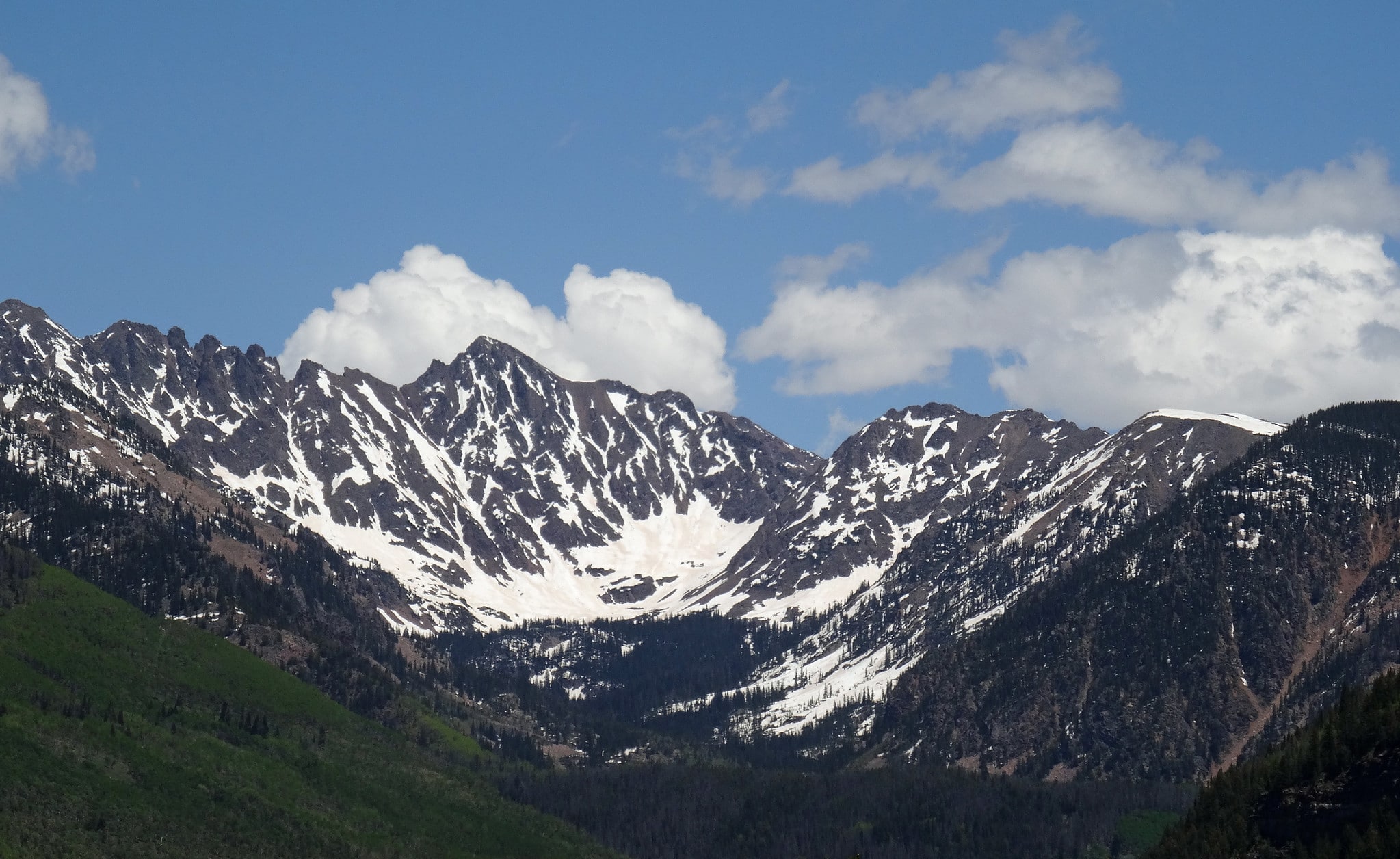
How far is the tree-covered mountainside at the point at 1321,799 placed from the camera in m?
160

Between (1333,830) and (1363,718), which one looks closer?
(1333,830)

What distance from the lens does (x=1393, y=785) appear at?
528 feet

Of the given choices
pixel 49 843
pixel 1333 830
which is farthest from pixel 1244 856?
pixel 49 843

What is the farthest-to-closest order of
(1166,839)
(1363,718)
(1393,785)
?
(1166,839) → (1363,718) → (1393,785)

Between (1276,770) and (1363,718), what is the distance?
401 inches

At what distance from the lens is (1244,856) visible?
556 feet

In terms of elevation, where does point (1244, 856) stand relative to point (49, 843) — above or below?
below

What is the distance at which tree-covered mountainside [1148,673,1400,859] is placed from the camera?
523 feet

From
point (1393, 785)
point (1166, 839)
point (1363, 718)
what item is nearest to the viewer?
point (1393, 785)

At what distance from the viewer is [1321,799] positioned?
167 m

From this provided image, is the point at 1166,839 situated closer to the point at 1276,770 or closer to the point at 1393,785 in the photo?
the point at 1276,770

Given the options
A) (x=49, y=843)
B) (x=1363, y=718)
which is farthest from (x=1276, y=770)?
(x=49, y=843)

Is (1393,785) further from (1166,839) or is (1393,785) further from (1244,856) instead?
(1166,839)

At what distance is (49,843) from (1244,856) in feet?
419
